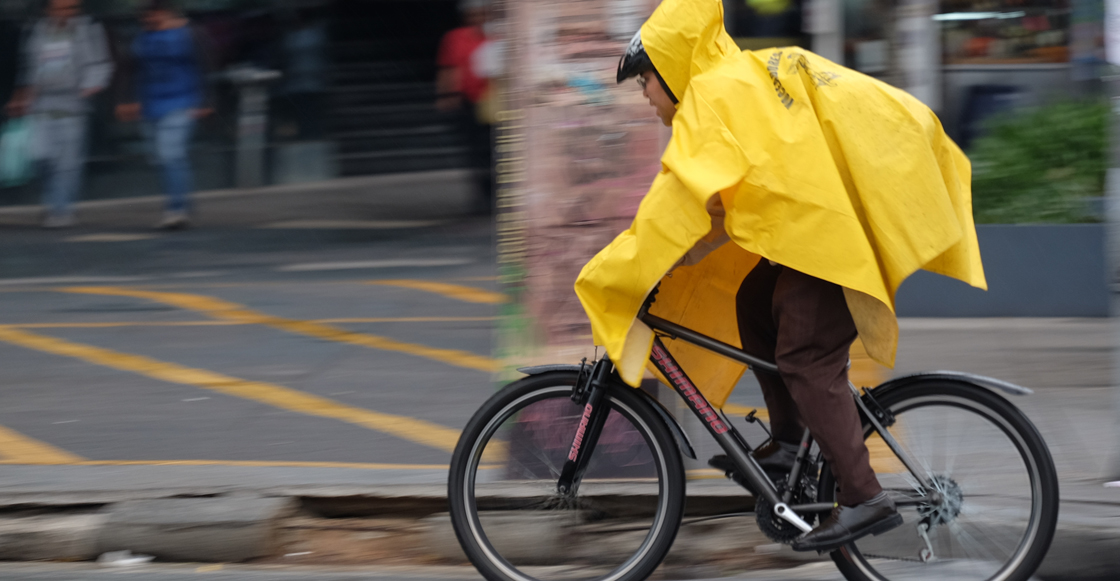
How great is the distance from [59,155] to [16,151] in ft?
2.57

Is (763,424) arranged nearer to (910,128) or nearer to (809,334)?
(809,334)

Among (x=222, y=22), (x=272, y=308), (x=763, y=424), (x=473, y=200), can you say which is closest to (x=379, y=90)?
(x=222, y=22)

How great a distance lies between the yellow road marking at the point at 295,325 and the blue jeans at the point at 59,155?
2760 millimetres

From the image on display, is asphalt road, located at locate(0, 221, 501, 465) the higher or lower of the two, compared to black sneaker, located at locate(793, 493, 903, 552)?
lower

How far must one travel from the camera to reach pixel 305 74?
45.1 ft

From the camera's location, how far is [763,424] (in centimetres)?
376

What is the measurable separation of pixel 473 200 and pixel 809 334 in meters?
8.71

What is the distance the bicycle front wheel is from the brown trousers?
16.2 inches

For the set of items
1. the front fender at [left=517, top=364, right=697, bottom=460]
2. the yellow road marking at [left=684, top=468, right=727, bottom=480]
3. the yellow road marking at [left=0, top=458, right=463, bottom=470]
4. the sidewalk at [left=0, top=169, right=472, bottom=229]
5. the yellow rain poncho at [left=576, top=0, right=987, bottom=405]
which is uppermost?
the yellow rain poncho at [left=576, top=0, right=987, bottom=405]

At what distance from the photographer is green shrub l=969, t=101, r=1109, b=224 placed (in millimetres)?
7391

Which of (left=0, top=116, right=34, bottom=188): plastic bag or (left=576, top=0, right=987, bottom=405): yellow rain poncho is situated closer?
(left=576, top=0, right=987, bottom=405): yellow rain poncho

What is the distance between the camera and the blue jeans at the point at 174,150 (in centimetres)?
1104

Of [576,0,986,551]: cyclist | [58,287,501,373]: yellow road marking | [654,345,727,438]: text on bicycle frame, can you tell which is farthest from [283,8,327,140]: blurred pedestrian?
[576,0,986,551]: cyclist

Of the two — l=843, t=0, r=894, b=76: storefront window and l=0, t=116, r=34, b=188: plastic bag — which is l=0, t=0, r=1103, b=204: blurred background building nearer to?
l=843, t=0, r=894, b=76: storefront window
